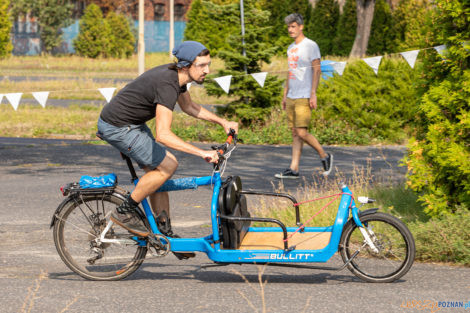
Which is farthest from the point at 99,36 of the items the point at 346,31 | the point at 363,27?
the point at 363,27

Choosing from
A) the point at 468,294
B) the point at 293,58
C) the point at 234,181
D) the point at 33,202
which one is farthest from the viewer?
the point at 293,58

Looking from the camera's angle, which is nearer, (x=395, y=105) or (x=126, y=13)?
(x=395, y=105)

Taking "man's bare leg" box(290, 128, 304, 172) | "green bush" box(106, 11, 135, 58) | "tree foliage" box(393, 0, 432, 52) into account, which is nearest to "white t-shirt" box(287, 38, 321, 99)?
"man's bare leg" box(290, 128, 304, 172)

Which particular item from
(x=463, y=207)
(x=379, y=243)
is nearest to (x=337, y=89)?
(x=463, y=207)

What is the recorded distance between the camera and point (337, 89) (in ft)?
51.6

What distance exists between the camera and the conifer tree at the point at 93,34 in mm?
45156

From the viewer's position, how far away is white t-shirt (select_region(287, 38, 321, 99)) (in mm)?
10539

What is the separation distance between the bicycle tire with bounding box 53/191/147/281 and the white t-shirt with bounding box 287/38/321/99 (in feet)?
17.2

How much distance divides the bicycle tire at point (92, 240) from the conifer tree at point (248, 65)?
400 inches

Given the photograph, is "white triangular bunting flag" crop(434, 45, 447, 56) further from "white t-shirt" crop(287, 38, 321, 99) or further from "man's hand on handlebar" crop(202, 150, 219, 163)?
"white t-shirt" crop(287, 38, 321, 99)

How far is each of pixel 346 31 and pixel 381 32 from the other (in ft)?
5.51

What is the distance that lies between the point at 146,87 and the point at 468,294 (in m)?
2.65

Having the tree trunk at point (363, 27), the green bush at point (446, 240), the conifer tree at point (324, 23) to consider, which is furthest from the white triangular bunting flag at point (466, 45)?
the conifer tree at point (324, 23)

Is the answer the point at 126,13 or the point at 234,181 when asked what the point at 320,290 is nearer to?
the point at 234,181
